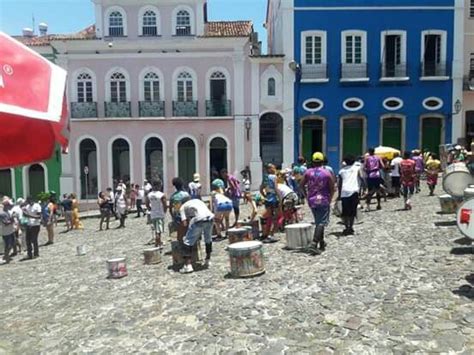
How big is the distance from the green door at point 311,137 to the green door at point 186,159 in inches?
217

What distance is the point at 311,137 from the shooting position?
82.6 feet

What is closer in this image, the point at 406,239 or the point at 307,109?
the point at 406,239

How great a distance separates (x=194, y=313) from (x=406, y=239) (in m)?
4.92

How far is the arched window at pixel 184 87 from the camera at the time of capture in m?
25.5

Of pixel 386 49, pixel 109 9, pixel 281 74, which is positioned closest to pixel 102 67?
pixel 109 9

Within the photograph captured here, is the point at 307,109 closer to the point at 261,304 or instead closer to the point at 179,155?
the point at 179,155

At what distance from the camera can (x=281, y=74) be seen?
24.8m

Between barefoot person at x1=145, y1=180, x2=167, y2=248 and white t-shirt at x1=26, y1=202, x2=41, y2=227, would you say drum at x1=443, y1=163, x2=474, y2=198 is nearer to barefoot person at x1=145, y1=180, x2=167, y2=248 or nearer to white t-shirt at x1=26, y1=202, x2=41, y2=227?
barefoot person at x1=145, y1=180, x2=167, y2=248

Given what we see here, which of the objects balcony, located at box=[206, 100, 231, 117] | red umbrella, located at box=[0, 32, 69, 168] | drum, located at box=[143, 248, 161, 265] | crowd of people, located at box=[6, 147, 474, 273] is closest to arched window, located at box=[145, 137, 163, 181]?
balcony, located at box=[206, 100, 231, 117]

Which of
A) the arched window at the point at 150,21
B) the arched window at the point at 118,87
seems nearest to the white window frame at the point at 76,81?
the arched window at the point at 118,87

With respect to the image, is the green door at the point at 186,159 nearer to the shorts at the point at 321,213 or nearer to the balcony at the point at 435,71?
the balcony at the point at 435,71

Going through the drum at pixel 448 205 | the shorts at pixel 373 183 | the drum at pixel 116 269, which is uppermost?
the shorts at pixel 373 183

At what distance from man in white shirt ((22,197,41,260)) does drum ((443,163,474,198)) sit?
9.99 meters

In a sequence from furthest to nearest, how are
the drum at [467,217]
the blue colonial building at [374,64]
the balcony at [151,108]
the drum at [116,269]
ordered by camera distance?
1. the balcony at [151,108]
2. the blue colonial building at [374,64]
3. the drum at [116,269]
4. the drum at [467,217]
